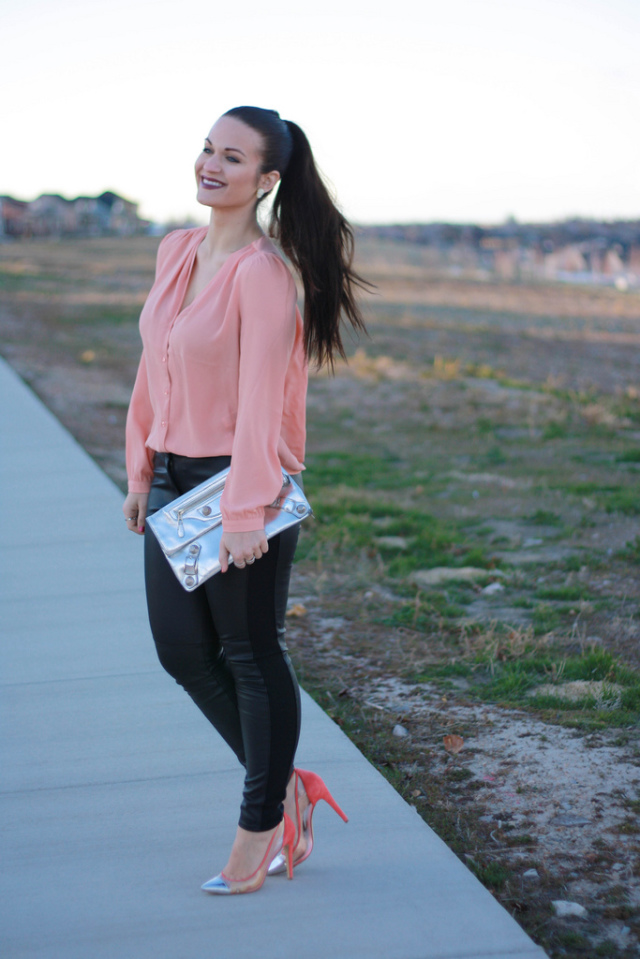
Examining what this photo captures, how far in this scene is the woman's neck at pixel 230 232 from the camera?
7.60 feet

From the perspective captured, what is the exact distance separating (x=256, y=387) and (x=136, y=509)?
0.63 m

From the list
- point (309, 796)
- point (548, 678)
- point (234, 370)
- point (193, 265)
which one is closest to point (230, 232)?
point (193, 265)

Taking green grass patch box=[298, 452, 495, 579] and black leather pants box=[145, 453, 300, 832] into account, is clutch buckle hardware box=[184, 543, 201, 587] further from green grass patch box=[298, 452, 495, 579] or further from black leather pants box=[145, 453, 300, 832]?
green grass patch box=[298, 452, 495, 579]

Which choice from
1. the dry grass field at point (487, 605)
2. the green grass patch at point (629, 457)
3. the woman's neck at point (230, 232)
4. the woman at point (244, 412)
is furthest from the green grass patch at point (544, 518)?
the woman's neck at point (230, 232)

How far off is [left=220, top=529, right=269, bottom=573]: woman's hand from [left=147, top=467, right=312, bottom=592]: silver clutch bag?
25mm

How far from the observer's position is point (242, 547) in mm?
2148

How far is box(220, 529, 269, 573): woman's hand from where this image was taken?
2148 mm

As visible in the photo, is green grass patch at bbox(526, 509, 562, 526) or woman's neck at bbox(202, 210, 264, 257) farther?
green grass patch at bbox(526, 509, 562, 526)

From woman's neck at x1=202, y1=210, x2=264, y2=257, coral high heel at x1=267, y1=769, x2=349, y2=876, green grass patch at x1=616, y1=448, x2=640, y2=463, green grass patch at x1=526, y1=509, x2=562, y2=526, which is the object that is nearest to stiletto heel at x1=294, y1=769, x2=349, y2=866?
coral high heel at x1=267, y1=769, x2=349, y2=876

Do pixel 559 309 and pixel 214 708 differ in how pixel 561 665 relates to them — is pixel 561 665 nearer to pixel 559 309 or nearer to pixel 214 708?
pixel 214 708

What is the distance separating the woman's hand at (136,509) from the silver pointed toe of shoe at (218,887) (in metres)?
0.90

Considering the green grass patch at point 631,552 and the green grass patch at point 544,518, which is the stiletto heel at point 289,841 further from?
the green grass patch at point 544,518

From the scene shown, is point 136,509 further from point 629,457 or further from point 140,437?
point 629,457

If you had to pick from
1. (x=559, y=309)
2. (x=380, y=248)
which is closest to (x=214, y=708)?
(x=559, y=309)
